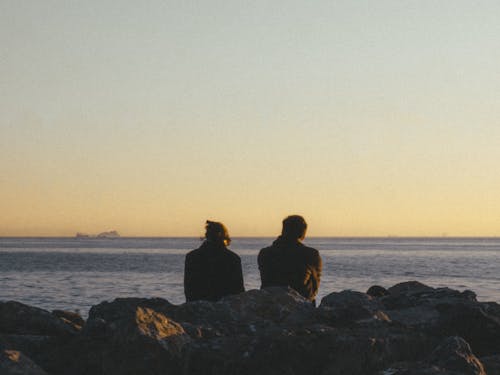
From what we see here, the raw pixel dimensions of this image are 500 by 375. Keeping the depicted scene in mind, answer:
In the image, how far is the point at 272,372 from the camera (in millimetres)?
7379

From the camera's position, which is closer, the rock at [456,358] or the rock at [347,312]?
the rock at [456,358]

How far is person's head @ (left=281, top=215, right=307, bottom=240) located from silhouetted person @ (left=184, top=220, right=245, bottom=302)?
0.71m

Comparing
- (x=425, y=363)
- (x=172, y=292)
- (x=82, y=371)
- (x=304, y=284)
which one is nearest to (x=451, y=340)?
(x=425, y=363)

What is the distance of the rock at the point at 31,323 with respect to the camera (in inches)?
384

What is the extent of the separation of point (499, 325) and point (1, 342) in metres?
4.97

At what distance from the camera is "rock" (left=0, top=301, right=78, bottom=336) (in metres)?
9.74

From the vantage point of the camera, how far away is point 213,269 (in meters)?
11.1

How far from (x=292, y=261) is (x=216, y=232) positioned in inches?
46.0

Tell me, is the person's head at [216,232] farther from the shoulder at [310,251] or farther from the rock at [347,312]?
the rock at [347,312]

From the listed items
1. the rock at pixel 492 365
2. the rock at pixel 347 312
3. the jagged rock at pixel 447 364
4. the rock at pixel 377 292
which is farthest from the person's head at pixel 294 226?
the jagged rock at pixel 447 364

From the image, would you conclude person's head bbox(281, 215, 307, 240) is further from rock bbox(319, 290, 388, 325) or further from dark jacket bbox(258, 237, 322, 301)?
rock bbox(319, 290, 388, 325)

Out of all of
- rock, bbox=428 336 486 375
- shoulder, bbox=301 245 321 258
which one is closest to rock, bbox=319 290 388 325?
rock, bbox=428 336 486 375

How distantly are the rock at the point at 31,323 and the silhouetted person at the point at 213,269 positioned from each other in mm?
1747

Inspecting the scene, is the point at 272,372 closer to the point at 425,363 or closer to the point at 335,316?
the point at 425,363
